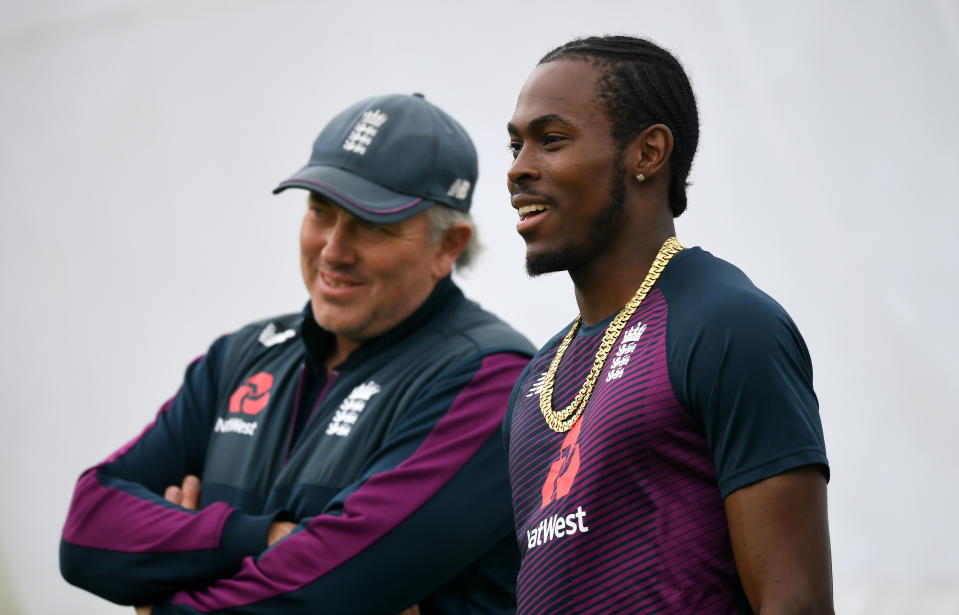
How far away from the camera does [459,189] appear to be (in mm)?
2471

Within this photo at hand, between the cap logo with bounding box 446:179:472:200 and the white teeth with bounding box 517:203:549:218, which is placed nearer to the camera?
the white teeth with bounding box 517:203:549:218

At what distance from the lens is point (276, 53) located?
368 centimetres

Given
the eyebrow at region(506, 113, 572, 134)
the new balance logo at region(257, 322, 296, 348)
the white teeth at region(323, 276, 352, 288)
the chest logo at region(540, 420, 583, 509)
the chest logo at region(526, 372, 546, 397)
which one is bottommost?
the chest logo at region(540, 420, 583, 509)

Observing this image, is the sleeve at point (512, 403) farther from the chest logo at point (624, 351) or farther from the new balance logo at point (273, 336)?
the new balance logo at point (273, 336)

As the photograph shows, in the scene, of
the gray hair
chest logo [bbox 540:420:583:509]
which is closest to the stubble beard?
chest logo [bbox 540:420:583:509]

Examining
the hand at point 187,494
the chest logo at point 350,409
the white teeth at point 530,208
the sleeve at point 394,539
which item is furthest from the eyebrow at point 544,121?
the hand at point 187,494

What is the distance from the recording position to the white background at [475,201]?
2797mm

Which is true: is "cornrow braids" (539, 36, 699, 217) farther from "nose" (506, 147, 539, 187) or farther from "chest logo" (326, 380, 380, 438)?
"chest logo" (326, 380, 380, 438)

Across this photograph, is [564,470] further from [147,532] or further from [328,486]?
[147,532]

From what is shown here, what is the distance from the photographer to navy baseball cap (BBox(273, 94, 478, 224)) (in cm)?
234

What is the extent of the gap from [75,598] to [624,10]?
8.50 feet

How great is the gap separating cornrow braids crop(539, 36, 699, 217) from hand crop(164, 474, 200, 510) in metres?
1.23

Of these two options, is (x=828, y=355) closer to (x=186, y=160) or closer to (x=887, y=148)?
(x=887, y=148)

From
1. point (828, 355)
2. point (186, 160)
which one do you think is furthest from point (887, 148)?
point (186, 160)
